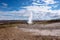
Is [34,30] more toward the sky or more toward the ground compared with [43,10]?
more toward the ground

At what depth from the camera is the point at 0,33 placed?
165 cm

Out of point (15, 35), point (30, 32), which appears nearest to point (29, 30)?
point (30, 32)

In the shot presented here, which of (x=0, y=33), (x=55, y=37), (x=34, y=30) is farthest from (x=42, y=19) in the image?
(x=0, y=33)

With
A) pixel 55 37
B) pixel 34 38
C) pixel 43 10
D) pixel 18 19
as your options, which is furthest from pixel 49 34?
pixel 18 19

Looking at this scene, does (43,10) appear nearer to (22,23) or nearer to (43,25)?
(43,25)

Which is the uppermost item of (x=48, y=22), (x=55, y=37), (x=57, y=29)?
(x=48, y=22)

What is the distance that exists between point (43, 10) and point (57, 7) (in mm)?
194

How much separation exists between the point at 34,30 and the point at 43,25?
0.47 feet

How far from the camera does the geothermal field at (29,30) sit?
63.3 inches

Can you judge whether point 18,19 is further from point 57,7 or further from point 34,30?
point 57,7

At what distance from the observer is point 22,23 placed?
1.67 m

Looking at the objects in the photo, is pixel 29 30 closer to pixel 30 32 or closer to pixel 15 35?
pixel 30 32

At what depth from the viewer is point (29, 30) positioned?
1635mm

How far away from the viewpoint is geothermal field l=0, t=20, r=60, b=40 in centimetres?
161
